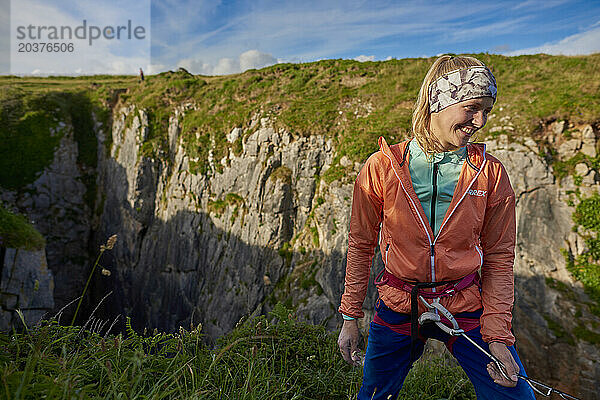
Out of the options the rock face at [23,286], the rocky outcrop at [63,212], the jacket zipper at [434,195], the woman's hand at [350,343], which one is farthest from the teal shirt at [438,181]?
the rocky outcrop at [63,212]

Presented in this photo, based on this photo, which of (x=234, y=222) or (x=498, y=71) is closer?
(x=498, y=71)

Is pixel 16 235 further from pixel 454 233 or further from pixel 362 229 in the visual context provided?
pixel 454 233

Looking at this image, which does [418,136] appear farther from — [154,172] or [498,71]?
[154,172]

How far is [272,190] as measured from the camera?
1314cm

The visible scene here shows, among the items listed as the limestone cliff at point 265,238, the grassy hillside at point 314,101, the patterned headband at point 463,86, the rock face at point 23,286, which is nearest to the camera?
the patterned headband at point 463,86

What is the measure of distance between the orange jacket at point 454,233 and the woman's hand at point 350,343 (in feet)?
0.34

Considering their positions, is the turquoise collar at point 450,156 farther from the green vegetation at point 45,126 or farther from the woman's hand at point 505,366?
the green vegetation at point 45,126

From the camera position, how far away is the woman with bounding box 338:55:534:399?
212 cm

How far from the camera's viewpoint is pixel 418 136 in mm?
2352

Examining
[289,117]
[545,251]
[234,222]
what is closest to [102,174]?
[234,222]

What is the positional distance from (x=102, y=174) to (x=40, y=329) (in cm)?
2368

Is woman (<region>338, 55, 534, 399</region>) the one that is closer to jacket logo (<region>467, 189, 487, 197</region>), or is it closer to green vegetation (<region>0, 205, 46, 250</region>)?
jacket logo (<region>467, 189, 487, 197</region>)

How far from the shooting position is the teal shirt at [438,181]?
229 centimetres

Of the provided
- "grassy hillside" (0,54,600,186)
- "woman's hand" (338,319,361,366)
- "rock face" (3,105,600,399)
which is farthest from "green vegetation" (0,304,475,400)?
"grassy hillside" (0,54,600,186)
